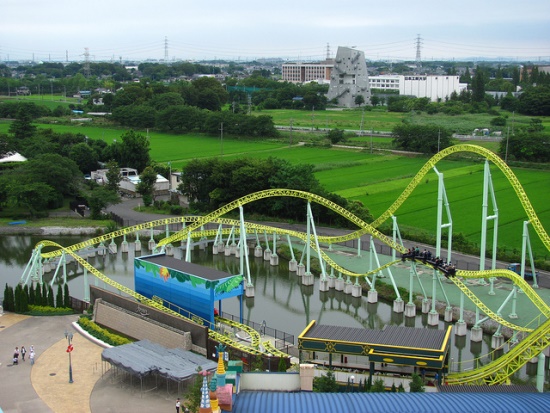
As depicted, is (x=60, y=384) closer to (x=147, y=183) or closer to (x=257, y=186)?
(x=257, y=186)

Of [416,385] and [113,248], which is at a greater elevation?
[416,385]

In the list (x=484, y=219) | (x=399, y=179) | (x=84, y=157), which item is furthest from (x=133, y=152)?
(x=484, y=219)

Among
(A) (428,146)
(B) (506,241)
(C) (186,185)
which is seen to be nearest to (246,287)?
(B) (506,241)

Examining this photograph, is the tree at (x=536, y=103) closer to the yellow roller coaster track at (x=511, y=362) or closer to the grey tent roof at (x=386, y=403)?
the yellow roller coaster track at (x=511, y=362)

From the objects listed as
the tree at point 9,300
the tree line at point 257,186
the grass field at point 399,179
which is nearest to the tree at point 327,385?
the tree at point 9,300

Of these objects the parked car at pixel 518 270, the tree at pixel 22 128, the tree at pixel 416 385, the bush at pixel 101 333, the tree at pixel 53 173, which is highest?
the tree at pixel 22 128

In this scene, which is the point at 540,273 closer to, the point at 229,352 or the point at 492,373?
the point at 492,373
